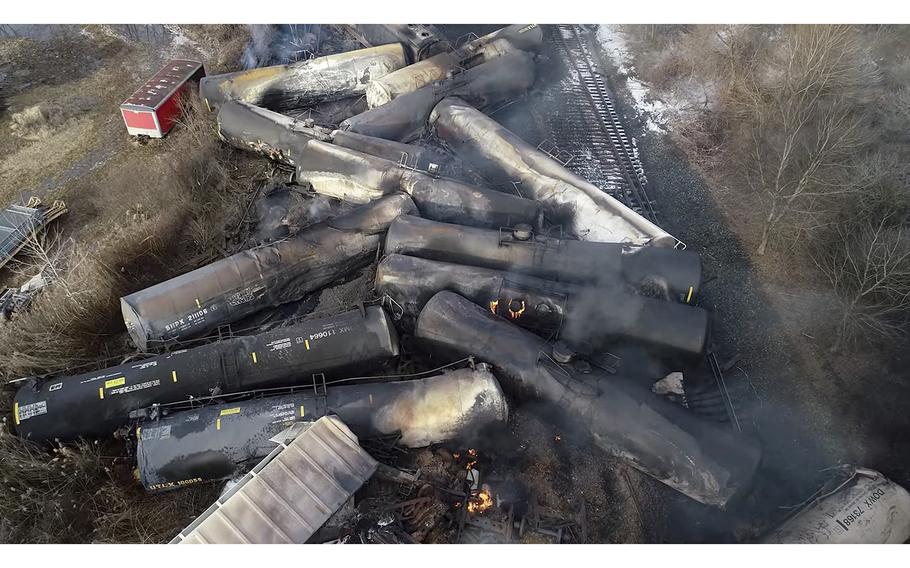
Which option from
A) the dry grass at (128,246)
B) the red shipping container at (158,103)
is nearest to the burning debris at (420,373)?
the dry grass at (128,246)

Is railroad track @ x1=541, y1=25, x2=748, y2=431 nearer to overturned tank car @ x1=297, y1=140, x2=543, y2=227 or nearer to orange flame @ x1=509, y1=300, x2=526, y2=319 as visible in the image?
overturned tank car @ x1=297, y1=140, x2=543, y2=227

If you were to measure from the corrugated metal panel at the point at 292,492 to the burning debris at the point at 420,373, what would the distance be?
2 centimetres

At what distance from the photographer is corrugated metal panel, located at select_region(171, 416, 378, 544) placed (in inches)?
342

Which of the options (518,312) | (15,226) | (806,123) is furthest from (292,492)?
(806,123)

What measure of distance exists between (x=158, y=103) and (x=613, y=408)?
16625 mm

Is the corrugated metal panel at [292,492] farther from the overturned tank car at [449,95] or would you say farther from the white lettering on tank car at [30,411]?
the overturned tank car at [449,95]

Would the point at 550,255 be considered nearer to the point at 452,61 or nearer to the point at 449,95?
the point at 449,95

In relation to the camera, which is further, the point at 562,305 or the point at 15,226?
the point at 15,226

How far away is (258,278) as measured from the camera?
12719 millimetres

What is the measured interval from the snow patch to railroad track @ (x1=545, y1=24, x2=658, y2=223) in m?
0.84

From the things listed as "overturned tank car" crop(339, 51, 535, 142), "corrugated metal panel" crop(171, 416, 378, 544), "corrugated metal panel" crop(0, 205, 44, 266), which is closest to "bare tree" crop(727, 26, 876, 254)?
"overturned tank car" crop(339, 51, 535, 142)

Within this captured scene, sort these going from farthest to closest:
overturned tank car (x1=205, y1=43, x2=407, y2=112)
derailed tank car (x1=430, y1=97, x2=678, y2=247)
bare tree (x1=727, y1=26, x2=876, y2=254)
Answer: overturned tank car (x1=205, y1=43, x2=407, y2=112) → bare tree (x1=727, y1=26, x2=876, y2=254) → derailed tank car (x1=430, y1=97, x2=678, y2=247)

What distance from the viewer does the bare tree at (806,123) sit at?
1362 cm

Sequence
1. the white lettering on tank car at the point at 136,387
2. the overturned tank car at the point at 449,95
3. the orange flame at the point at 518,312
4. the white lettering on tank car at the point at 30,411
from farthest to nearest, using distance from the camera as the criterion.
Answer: the overturned tank car at the point at 449,95 → the orange flame at the point at 518,312 → the white lettering on tank car at the point at 136,387 → the white lettering on tank car at the point at 30,411
